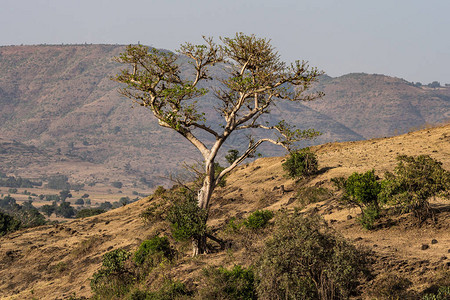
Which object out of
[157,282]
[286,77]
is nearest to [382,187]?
[286,77]

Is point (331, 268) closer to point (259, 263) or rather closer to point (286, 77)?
point (259, 263)

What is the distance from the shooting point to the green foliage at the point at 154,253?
20375mm

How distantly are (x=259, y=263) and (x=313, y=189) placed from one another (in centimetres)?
1399

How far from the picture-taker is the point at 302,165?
31.2 m

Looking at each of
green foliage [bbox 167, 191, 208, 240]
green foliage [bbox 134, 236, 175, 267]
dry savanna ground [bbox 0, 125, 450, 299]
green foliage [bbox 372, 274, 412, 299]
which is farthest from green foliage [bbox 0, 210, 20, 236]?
green foliage [bbox 372, 274, 412, 299]

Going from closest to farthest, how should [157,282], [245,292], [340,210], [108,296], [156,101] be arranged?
[245,292], [157,282], [108,296], [156,101], [340,210]

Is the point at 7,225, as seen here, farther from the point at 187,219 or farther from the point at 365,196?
the point at 365,196

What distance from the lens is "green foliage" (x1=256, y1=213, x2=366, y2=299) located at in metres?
12.2

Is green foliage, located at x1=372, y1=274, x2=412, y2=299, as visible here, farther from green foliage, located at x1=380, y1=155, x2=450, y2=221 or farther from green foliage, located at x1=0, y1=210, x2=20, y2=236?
green foliage, located at x1=0, y1=210, x2=20, y2=236

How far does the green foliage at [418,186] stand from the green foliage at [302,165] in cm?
1278

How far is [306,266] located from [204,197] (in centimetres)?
882

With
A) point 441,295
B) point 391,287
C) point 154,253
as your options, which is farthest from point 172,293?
point 441,295

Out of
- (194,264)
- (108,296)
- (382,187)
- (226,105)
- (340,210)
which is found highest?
(226,105)

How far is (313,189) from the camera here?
2653 cm
